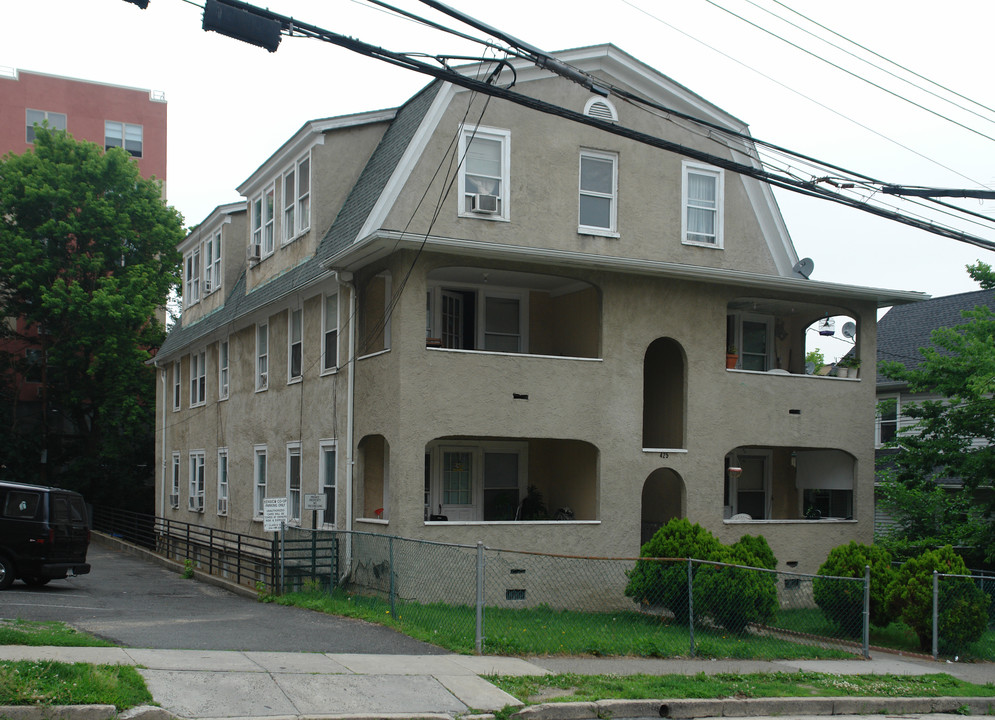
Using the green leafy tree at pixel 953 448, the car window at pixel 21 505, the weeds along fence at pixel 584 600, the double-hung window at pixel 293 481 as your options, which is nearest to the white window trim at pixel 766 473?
the green leafy tree at pixel 953 448

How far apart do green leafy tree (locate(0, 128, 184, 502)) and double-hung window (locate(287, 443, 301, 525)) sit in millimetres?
18657

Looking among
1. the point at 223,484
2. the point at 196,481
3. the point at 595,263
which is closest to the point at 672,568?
the point at 595,263

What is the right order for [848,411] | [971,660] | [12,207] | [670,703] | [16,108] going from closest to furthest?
[670,703] < [971,660] < [848,411] < [12,207] < [16,108]

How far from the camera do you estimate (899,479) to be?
22453 millimetres

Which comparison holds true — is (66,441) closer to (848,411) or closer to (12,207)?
(12,207)

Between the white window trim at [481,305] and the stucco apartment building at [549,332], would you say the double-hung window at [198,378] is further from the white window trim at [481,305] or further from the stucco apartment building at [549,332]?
the white window trim at [481,305]

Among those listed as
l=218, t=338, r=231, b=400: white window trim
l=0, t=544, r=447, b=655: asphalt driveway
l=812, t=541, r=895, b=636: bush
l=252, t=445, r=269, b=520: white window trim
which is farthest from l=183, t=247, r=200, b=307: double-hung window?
l=812, t=541, r=895, b=636: bush

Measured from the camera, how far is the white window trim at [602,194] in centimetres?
1936

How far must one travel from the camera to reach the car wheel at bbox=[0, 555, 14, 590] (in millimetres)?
18219

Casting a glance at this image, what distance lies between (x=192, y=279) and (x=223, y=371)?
491 centimetres

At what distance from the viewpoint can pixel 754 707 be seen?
35.6 feet

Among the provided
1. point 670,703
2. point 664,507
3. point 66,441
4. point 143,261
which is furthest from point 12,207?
point 670,703

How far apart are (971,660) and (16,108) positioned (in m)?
48.4

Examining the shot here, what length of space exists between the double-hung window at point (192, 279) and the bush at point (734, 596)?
20606 mm
